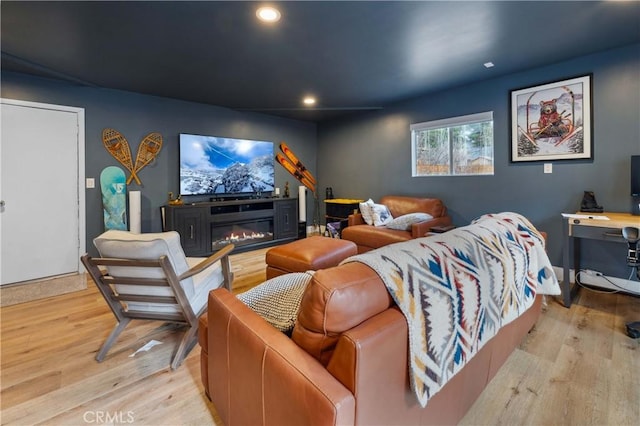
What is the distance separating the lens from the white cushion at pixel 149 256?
1.66 m

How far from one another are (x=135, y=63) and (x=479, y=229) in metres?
3.47

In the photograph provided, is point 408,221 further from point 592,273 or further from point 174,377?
point 174,377

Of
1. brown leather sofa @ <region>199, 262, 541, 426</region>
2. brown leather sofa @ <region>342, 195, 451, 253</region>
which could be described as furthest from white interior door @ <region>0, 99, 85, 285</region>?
brown leather sofa @ <region>199, 262, 541, 426</region>

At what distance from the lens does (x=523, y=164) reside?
135 inches

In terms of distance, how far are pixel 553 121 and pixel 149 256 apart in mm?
4013

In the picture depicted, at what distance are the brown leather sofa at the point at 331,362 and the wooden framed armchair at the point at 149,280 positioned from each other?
76 cm

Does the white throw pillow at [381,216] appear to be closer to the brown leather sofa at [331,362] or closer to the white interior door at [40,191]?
the brown leather sofa at [331,362]

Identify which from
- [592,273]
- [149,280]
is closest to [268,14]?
[149,280]

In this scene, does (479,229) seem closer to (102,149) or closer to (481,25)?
(481,25)

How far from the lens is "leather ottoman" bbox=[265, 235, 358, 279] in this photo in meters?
2.53

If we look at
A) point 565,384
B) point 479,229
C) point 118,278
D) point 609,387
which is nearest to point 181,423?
point 118,278

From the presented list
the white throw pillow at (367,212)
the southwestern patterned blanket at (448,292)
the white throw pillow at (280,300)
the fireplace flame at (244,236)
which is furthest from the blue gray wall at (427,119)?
the white throw pillow at (280,300)

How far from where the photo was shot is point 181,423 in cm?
138

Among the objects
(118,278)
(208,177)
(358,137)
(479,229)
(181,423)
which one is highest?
(358,137)
